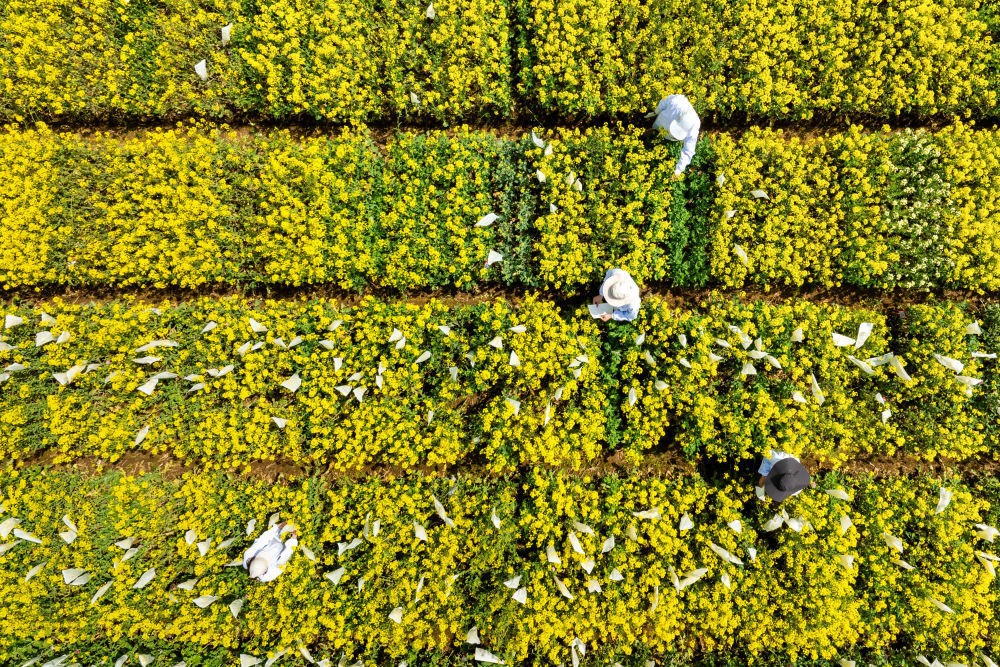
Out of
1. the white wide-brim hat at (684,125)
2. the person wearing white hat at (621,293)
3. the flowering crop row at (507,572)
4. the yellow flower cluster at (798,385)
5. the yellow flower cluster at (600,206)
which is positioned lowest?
the flowering crop row at (507,572)

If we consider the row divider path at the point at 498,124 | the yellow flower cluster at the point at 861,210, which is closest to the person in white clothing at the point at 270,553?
the row divider path at the point at 498,124

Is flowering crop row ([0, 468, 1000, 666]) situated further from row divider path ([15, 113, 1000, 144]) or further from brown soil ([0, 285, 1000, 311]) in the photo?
row divider path ([15, 113, 1000, 144])

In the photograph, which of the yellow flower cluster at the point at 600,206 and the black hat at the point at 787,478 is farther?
the yellow flower cluster at the point at 600,206

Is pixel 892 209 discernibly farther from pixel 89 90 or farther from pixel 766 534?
pixel 89 90

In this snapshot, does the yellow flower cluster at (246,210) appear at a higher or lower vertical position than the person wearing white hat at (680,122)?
lower

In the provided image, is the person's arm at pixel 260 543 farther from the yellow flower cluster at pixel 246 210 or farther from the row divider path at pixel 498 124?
the row divider path at pixel 498 124

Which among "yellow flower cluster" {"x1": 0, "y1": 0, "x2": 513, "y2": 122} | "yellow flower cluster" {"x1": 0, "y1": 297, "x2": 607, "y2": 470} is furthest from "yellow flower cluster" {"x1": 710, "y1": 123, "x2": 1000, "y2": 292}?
"yellow flower cluster" {"x1": 0, "y1": 0, "x2": 513, "y2": 122}
